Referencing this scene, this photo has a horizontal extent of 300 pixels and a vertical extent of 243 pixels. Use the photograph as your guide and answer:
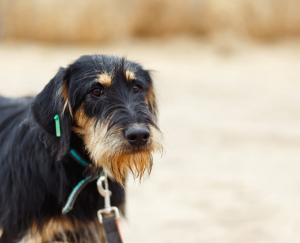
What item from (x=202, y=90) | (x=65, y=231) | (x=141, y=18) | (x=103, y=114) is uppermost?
(x=141, y=18)

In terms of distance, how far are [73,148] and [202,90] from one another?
9986 mm

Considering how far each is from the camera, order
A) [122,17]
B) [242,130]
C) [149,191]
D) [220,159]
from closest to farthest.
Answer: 1. [149,191]
2. [220,159]
3. [242,130]
4. [122,17]

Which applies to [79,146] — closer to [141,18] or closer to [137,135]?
[137,135]

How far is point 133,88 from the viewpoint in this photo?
4.14 meters

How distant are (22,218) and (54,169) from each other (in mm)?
445

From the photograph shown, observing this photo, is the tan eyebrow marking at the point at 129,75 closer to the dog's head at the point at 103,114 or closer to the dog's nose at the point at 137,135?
the dog's head at the point at 103,114

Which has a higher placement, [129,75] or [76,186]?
[129,75]

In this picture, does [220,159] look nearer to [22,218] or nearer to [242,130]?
[242,130]

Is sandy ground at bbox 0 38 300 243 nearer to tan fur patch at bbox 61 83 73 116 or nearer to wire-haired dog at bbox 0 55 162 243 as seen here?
wire-haired dog at bbox 0 55 162 243

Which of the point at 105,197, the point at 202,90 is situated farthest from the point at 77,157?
the point at 202,90

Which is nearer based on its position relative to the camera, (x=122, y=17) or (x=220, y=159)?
(x=220, y=159)

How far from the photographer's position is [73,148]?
4.11m

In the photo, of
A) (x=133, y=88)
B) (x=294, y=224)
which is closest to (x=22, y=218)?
(x=133, y=88)

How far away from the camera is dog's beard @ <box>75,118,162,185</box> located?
12.2 feet
